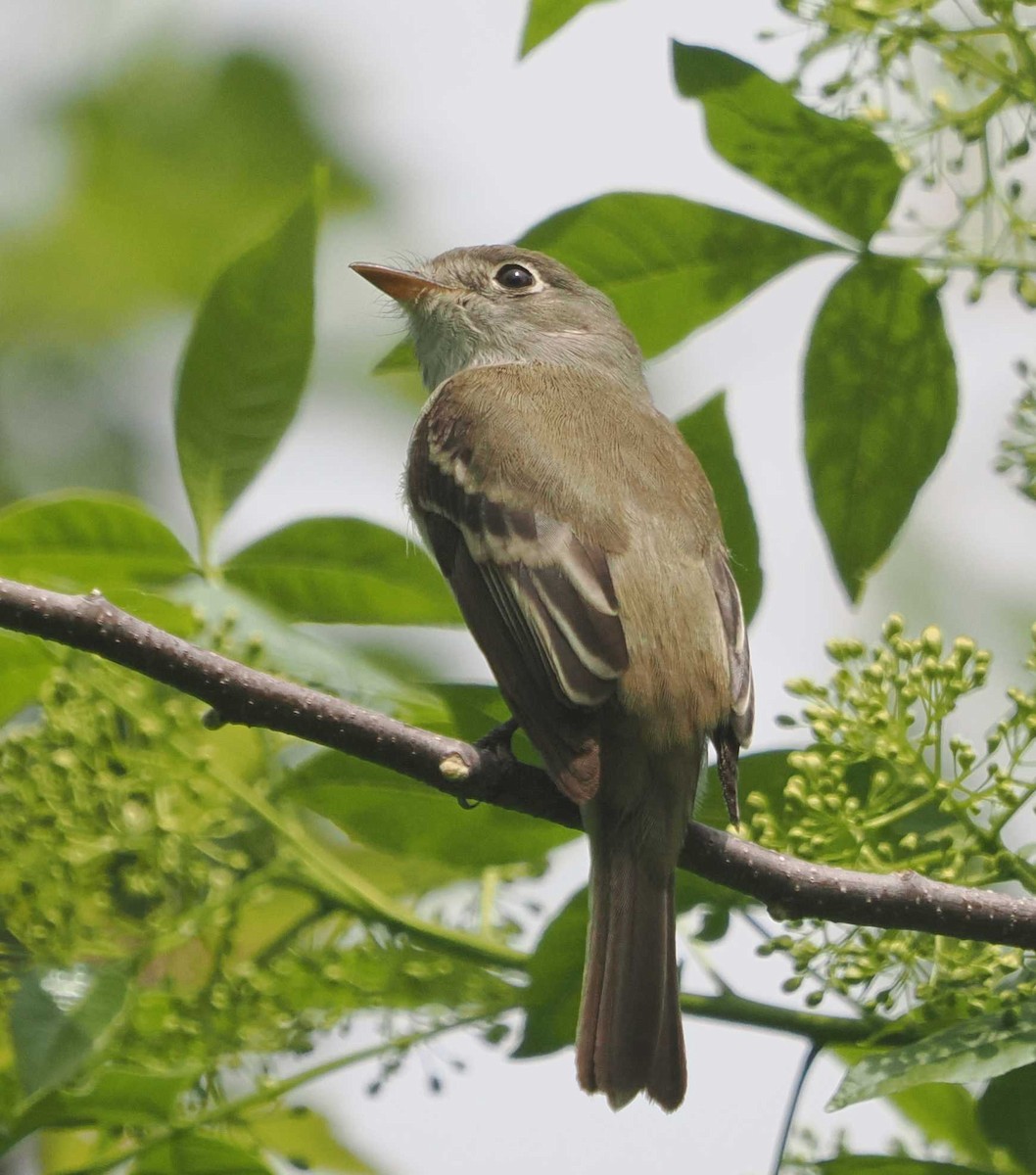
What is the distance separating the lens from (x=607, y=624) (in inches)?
124

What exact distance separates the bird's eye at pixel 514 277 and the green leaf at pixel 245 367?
6.66 ft

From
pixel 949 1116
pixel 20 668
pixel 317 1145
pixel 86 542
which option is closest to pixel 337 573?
pixel 86 542

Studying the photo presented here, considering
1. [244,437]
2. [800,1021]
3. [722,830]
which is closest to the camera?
[800,1021]

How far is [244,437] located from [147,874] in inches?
30.7

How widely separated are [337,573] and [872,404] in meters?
0.94

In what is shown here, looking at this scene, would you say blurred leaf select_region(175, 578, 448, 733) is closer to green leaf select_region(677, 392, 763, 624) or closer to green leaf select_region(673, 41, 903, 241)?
green leaf select_region(677, 392, 763, 624)

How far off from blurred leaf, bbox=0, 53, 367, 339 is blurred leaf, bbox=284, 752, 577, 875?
3686 mm

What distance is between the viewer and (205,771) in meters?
2.98

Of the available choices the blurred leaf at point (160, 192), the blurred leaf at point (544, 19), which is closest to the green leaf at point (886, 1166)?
the blurred leaf at point (544, 19)

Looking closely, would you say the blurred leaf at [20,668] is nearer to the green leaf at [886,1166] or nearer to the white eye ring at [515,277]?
the green leaf at [886,1166]

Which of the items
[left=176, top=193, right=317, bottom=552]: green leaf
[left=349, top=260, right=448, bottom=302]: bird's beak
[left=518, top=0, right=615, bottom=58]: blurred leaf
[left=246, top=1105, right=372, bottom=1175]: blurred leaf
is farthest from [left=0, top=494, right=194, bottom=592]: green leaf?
[left=349, top=260, right=448, bottom=302]: bird's beak

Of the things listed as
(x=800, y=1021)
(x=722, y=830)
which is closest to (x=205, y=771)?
(x=722, y=830)

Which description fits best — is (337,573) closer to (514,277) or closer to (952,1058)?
(952,1058)

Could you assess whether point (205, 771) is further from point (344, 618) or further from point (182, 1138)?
point (182, 1138)
